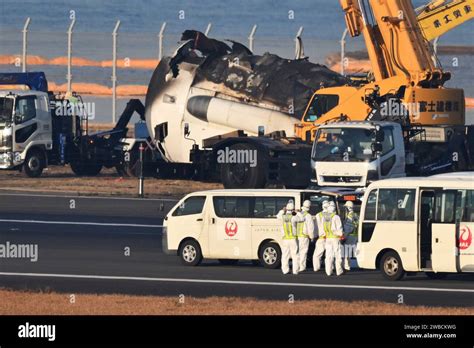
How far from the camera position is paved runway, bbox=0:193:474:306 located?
2772cm

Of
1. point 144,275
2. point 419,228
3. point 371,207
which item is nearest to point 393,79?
point 371,207

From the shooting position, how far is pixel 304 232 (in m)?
30.8

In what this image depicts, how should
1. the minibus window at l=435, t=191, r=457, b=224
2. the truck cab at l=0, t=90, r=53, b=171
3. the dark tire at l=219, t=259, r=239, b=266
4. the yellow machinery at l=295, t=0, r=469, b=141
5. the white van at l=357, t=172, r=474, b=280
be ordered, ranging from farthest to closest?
the truck cab at l=0, t=90, r=53, b=171, the yellow machinery at l=295, t=0, r=469, b=141, the dark tire at l=219, t=259, r=239, b=266, the minibus window at l=435, t=191, r=457, b=224, the white van at l=357, t=172, r=474, b=280

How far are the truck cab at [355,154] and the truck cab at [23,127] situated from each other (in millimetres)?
15471

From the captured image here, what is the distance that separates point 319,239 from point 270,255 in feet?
4.70

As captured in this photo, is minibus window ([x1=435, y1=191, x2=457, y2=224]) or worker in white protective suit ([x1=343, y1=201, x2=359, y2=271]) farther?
worker in white protective suit ([x1=343, y1=201, x2=359, y2=271])

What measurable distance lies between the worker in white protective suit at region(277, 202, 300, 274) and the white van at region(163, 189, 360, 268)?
590 mm

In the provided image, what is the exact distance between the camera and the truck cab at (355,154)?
133ft

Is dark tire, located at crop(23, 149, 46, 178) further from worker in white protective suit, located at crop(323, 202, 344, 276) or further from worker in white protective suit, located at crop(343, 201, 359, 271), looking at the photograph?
worker in white protective suit, located at crop(323, 202, 344, 276)

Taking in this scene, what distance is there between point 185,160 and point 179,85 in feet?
8.24

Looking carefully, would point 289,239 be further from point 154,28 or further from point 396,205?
point 154,28

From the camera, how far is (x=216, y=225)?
32.2 meters

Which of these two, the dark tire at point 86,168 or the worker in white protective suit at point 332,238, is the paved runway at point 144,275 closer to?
the worker in white protective suit at point 332,238

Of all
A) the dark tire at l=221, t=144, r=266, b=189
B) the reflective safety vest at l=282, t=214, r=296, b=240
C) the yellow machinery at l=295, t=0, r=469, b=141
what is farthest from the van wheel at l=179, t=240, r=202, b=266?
the yellow machinery at l=295, t=0, r=469, b=141
